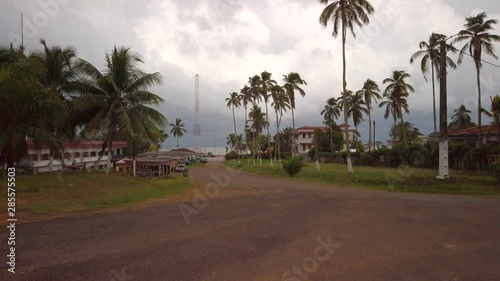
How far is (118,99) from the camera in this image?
998 inches

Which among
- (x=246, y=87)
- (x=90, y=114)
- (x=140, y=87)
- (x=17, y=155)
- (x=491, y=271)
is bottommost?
(x=491, y=271)

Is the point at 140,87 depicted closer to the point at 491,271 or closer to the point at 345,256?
the point at 345,256

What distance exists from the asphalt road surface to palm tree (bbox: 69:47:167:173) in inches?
587

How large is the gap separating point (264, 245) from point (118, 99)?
21232 millimetres

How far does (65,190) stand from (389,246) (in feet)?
44.4

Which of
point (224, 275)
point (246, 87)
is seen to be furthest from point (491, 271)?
point (246, 87)

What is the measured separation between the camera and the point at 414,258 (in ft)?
21.1

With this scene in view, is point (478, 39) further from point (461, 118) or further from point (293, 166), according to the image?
point (461, 118)

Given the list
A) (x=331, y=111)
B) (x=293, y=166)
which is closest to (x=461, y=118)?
(x=331, y=111)

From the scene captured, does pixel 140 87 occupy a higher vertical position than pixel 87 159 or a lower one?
higher

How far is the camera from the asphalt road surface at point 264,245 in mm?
5617

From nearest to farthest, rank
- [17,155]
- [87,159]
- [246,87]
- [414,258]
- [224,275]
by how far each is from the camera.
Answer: [224,275] → [414,258] → [17,155] → [87,159] → [246,87]

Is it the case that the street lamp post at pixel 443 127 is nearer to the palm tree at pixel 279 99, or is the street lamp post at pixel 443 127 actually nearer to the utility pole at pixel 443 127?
the utility pole at pixel 443 127

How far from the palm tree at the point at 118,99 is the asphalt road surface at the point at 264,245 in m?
14.9
